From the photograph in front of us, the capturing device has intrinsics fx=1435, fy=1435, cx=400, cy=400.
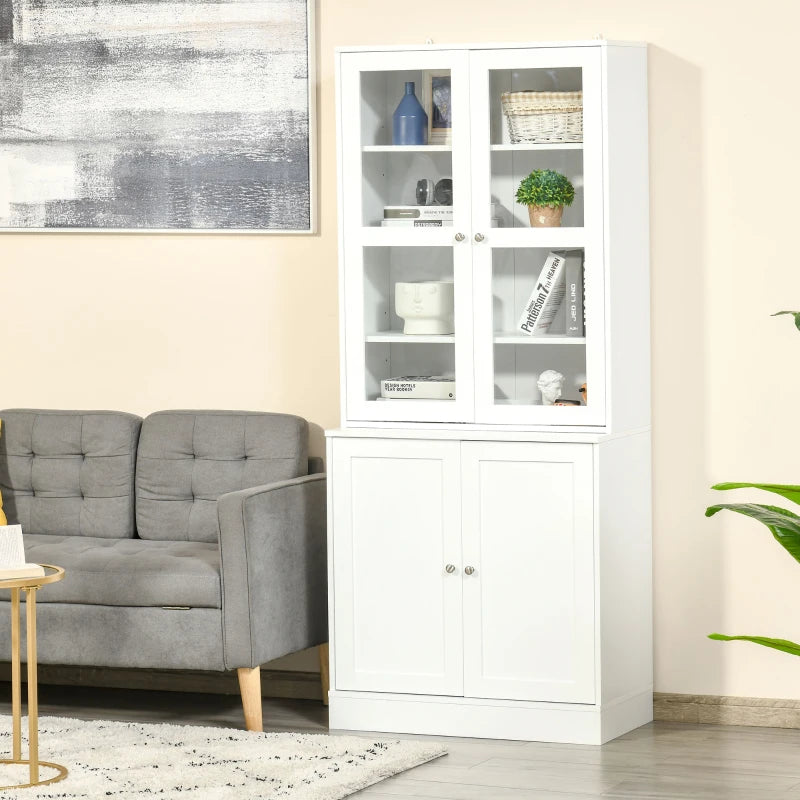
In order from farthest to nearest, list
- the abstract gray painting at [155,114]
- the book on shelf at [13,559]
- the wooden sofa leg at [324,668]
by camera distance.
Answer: the abstract gray painting at [155,114] < the wooden sofa leg at [324,668] < the book on shelf at [13,559]

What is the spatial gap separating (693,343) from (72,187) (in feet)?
6.60

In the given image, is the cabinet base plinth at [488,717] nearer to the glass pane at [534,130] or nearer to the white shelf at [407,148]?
the glass pane at [534,130]

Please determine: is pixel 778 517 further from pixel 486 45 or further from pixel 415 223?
pixel 486 45

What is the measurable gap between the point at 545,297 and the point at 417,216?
422mm

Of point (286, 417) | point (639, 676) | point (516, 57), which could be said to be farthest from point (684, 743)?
point (516, 57)

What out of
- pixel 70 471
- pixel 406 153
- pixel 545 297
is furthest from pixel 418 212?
pixel 70 471

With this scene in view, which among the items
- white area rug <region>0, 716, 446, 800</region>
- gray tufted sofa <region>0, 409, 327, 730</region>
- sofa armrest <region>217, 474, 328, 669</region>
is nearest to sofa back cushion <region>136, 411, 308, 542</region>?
gray tufted sofa <region>0, 409, 327, 730</region>

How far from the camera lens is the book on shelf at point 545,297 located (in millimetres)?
3863

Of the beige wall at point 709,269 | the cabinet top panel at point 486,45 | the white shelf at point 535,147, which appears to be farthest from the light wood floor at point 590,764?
the cabinet top panel at point 486,45

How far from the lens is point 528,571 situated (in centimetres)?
383

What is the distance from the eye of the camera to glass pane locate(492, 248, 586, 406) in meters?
3.86

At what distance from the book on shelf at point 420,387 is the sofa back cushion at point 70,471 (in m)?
0.89

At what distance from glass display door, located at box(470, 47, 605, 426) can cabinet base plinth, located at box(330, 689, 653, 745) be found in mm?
771

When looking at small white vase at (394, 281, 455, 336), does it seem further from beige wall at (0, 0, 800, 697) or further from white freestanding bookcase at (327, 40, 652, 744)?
beige wall at (0, 0, 800, 697)
